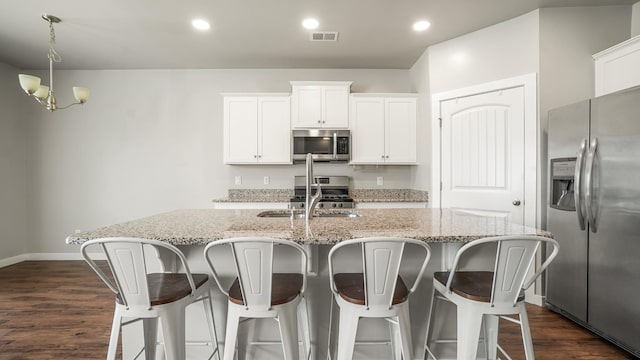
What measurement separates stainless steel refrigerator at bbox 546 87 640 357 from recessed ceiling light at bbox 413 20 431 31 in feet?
4.61

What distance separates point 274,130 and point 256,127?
9.1 inches

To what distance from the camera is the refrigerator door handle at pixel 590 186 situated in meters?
1.95

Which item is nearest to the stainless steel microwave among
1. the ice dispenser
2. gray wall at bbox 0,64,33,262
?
the ice dispenser

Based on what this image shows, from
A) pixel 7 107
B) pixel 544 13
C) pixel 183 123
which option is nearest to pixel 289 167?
pixel 183 123

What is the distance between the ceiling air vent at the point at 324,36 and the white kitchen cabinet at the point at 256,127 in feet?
2.64

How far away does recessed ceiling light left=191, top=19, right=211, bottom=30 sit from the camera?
2740 mm

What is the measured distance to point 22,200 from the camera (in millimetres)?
3912

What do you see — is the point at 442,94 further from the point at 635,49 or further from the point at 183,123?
the point at 183,123

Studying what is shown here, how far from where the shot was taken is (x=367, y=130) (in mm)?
3602

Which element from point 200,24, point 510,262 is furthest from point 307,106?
point 510,262

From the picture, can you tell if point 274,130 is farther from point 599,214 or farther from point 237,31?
point 599,214

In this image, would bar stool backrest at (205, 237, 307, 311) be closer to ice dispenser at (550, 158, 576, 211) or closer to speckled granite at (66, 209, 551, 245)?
speckled granite at (66, 209, 551, 245)

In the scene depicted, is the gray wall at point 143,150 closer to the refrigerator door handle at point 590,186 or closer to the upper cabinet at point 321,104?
the upper cabinet at point 321,104

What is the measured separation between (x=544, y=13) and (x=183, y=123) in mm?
4257
